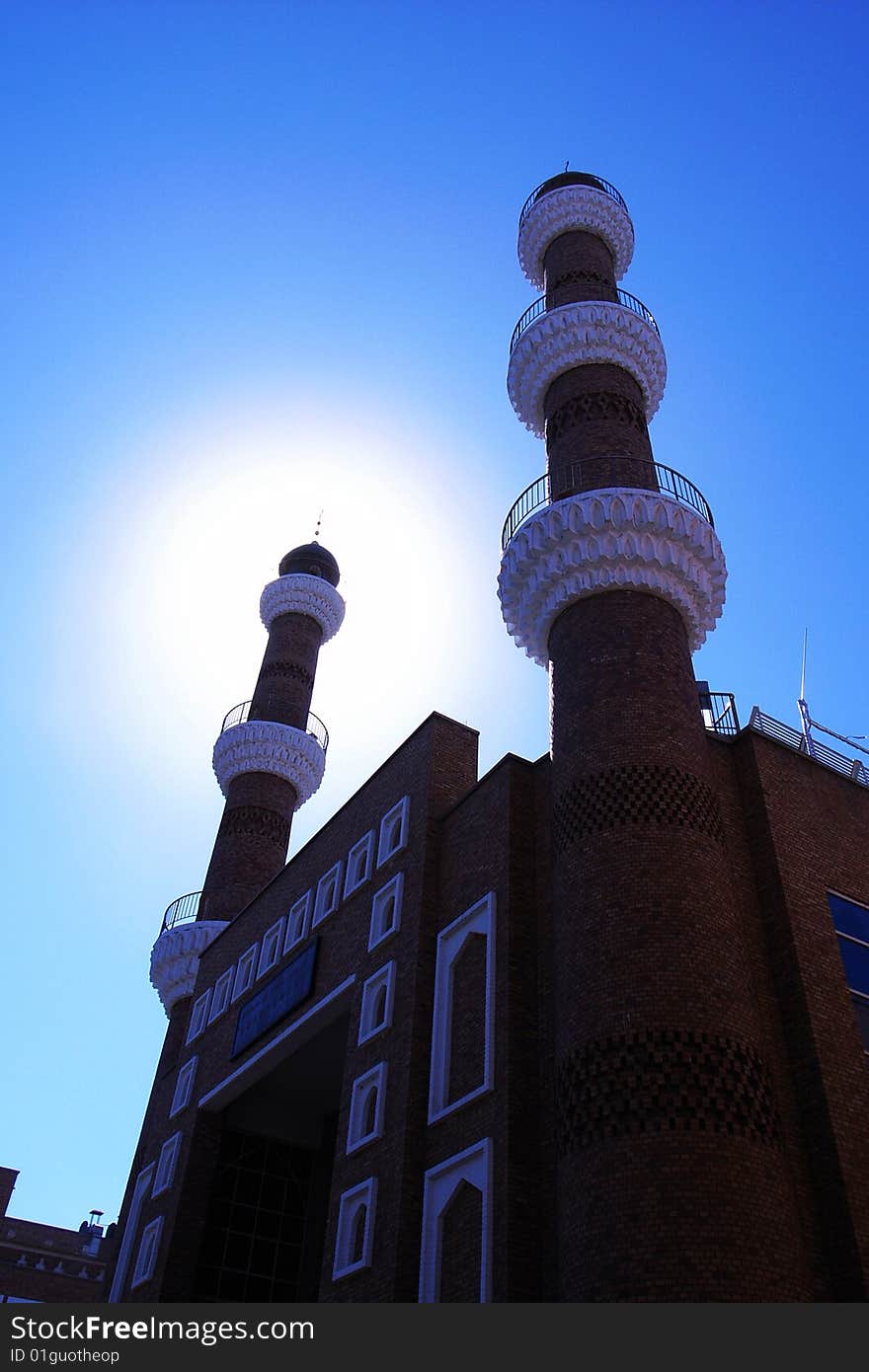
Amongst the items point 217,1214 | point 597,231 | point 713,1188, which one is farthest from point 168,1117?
point 597,231

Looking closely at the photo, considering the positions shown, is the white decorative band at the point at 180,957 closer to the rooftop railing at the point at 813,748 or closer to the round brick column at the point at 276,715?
the round brick column at the point at 276,715

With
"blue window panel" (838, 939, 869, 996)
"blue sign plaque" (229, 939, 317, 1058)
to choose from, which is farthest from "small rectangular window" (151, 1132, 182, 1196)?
"blue window panel" (838, 939, 869, 996)

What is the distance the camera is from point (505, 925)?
1569 cm

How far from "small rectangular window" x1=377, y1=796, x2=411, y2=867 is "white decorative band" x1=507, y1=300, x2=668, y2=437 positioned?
9.44 m

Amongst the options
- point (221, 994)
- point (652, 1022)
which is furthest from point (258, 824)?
point (652, 1022)

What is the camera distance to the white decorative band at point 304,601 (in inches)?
1422

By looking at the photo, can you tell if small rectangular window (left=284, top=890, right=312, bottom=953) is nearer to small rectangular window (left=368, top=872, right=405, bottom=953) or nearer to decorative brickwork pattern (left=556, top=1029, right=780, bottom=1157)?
small rectangular window (left=368, top=872, right=405, bottom=953)

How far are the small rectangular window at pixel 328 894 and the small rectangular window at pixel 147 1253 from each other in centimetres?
756

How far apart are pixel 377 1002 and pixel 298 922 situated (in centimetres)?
532

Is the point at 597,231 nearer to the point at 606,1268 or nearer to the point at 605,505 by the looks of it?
the point at 605,505

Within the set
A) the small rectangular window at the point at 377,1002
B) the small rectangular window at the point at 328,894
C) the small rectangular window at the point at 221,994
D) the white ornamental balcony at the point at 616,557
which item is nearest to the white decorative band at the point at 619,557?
the white ornamental balcony at the point at 616,557

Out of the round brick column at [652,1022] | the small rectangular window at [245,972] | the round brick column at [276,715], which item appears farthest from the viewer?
the round brick column at [276,715]
